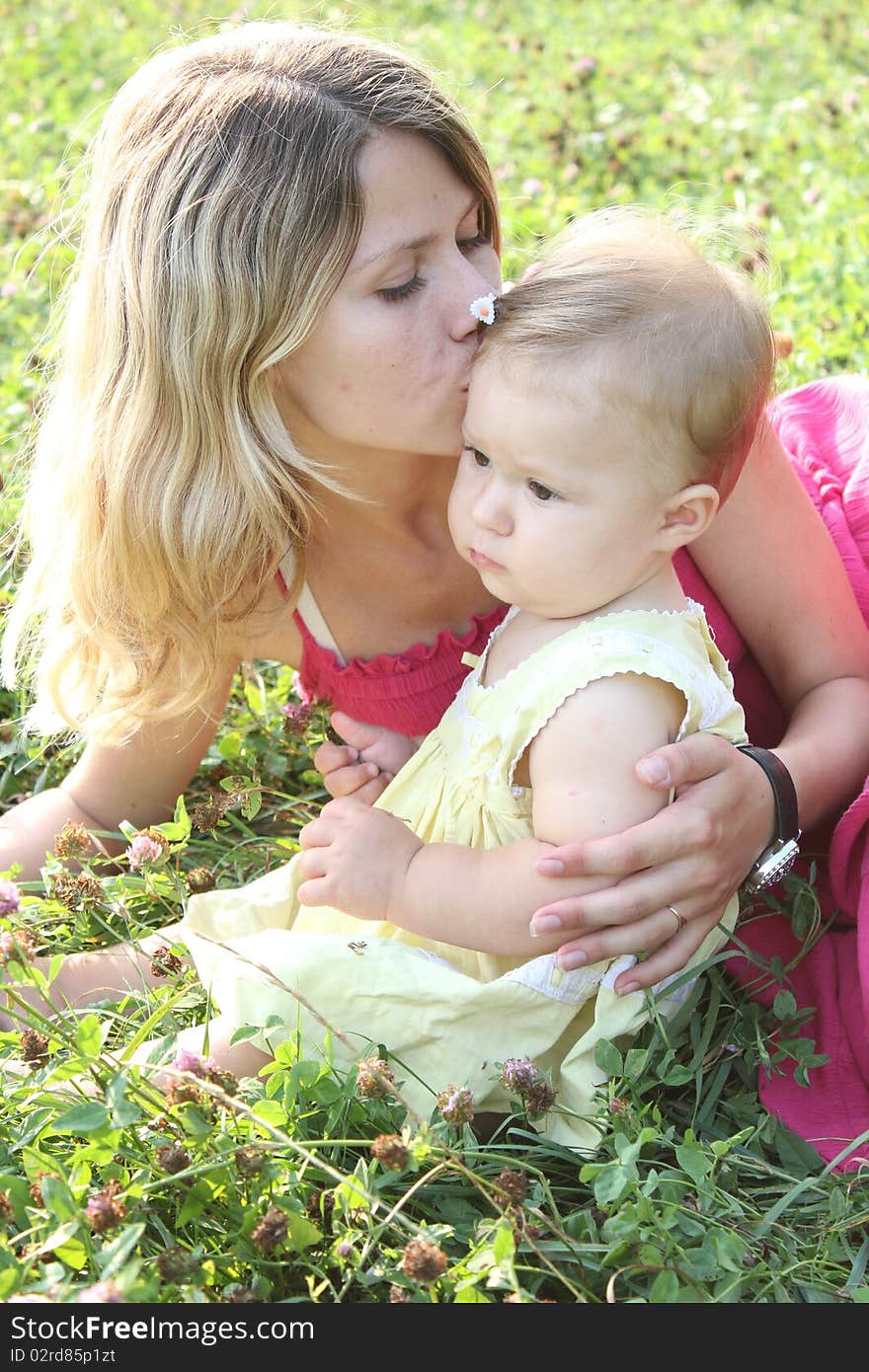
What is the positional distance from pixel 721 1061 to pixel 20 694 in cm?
144

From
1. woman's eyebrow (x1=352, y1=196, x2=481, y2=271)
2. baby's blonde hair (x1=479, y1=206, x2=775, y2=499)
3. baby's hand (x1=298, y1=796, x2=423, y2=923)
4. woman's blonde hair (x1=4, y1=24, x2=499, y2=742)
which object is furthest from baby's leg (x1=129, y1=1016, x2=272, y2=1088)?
woman's eyebrow (x1=352, y1=196, x2=481, y2=271)

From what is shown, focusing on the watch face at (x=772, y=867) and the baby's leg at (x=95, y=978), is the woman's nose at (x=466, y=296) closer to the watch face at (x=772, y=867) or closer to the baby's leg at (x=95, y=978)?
the watch face at (x=772, y=867)

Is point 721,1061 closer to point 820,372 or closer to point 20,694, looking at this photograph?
point 20,694

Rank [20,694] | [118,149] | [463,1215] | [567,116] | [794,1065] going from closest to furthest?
[463,1215] → [794,1065] → [118,149] → [20,694] → [567,116]

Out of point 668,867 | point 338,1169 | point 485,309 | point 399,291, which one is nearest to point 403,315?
point 399,291

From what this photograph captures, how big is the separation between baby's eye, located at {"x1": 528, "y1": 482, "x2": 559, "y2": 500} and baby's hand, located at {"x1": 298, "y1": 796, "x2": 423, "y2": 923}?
0.45 meters

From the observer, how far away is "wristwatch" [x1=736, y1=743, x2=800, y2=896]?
1.85 m

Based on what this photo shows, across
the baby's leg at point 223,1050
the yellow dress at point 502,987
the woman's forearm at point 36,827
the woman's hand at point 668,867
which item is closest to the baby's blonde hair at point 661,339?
the yellow dress at point 502,987

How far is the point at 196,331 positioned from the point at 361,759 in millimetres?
685

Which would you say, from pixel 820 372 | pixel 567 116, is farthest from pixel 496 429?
pixel 567 116

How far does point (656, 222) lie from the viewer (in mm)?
1811

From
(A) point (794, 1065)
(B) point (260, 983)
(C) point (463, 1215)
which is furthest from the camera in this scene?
(A) point (794, 1065)

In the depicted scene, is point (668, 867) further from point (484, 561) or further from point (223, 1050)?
Result: point (223, 1050)

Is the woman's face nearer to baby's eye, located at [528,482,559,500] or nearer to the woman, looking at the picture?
the woman
